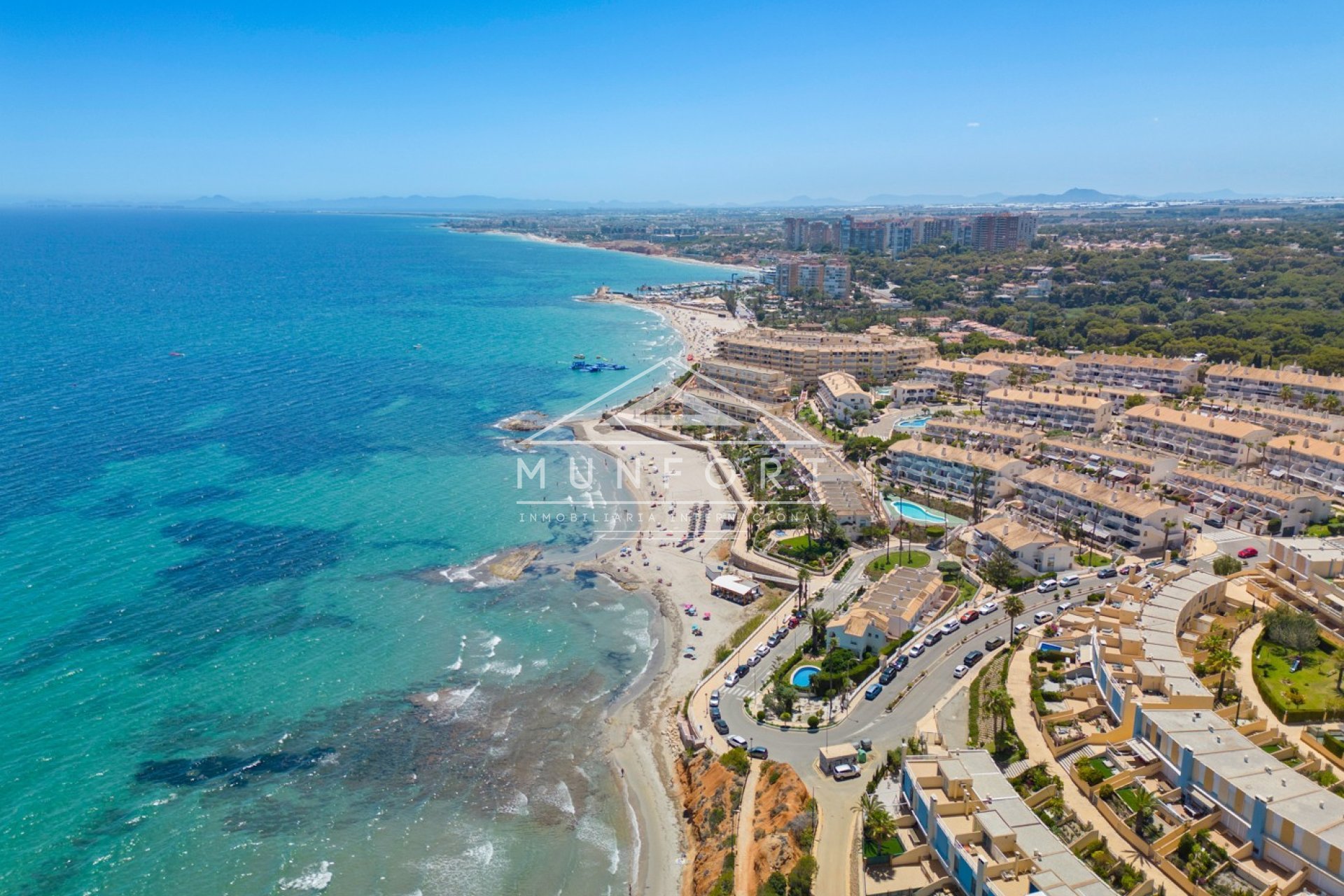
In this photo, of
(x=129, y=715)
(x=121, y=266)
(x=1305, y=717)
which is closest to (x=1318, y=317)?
(x=1305, y=717)

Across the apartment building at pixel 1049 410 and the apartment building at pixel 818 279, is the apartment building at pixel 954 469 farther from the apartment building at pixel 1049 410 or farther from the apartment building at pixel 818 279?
the apartment building at pixel 818 279

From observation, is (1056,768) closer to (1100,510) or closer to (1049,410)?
(1100,510)

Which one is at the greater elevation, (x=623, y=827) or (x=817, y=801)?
(x=817, y=801)

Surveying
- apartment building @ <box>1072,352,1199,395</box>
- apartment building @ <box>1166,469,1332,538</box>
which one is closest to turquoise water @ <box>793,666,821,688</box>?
apartment building @ <box>1166,469,1332,538</box>

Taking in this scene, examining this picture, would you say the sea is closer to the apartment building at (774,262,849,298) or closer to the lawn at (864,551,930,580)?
the lawn at (864,551,930,580)

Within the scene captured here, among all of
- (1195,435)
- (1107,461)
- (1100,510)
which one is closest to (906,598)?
(1100,510)

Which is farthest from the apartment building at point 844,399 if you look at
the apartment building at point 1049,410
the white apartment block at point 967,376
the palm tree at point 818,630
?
the palm tree at point 818,630

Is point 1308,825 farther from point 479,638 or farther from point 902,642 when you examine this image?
point 479,638
